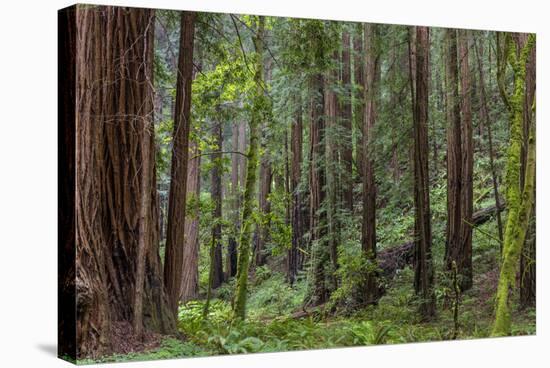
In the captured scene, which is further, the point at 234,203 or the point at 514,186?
the point at 514,186

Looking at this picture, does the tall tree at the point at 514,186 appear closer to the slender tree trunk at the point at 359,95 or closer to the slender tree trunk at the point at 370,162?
the slender tree trunk at the point at 370,162

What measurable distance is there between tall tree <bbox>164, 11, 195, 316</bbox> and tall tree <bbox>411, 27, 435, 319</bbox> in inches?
106

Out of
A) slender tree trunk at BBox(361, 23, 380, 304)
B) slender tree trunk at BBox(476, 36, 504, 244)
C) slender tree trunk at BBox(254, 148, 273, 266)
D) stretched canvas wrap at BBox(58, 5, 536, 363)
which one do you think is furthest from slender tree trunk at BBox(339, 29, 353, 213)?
slender tree trunk at BBox(476, 36, 504, 244)

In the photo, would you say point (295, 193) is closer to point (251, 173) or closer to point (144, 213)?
point (251, 173)

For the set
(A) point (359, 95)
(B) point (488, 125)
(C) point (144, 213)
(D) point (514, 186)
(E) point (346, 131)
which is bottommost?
(C) point (144, 213)

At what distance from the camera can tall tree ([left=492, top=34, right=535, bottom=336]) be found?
34.4 feet

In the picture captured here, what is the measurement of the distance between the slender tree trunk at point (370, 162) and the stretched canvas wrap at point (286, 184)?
2 centimetres

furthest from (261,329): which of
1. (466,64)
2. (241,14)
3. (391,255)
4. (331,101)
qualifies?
(466,64)

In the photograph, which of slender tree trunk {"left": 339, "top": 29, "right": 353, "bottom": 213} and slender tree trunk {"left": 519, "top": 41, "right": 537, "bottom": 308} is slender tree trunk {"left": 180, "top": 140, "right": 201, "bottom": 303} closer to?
slender tree trunk {"left": 339, "top": 29, "right": 353, "bottom": 213}

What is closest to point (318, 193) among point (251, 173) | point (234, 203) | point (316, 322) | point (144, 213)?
point (251, 173)

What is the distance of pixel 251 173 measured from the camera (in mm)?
9320

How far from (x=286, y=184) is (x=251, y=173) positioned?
0.43 meters

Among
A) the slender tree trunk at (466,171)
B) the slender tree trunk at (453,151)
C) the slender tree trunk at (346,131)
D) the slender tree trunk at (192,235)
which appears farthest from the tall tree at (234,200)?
the slender tree trunk at (466,171)

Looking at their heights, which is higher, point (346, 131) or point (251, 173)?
point (346, 131)
